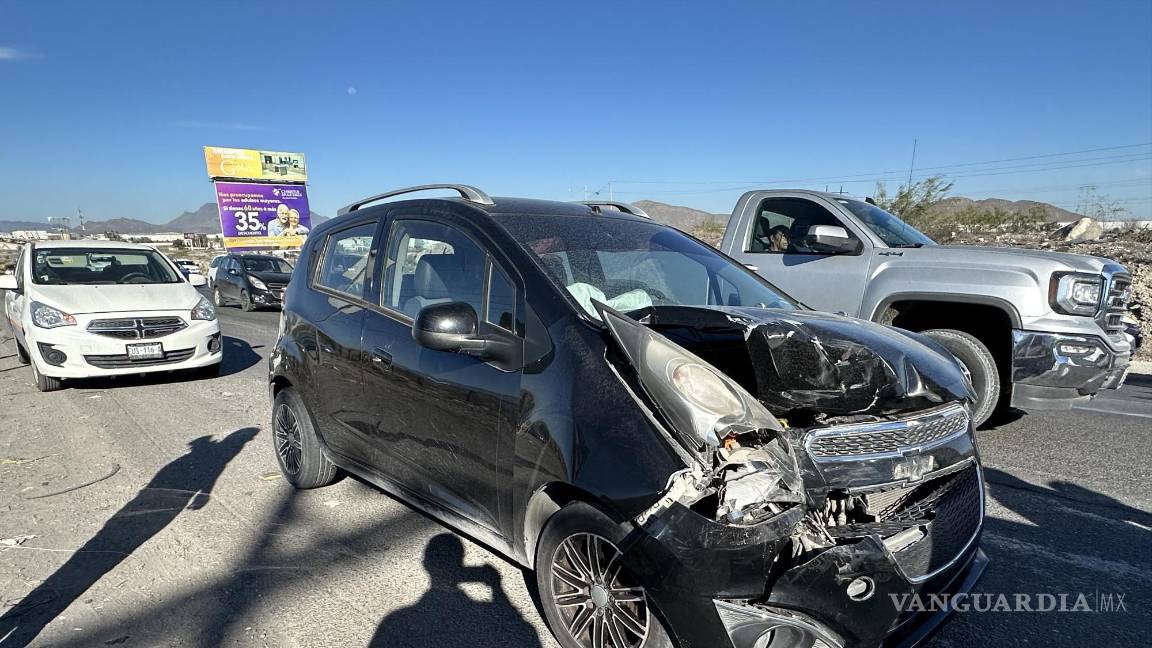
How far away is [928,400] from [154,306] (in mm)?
7884

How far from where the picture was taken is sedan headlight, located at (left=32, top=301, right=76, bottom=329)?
6.65 meters

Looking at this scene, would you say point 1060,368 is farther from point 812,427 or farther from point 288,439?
point 288,439

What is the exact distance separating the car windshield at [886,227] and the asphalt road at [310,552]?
1789 millimetres

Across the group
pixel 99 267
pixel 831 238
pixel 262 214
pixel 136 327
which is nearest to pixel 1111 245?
pixel 831 238

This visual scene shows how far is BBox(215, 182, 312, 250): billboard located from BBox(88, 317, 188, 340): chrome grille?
3096cm

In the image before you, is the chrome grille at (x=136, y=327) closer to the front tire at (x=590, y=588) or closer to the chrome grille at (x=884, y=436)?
the front tire at (x=590, y=588)

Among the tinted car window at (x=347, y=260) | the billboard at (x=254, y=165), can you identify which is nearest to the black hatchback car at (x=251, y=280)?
the tinted car window at (x=347, y=260)

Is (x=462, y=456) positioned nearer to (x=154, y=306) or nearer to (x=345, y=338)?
(x=345, y=338)

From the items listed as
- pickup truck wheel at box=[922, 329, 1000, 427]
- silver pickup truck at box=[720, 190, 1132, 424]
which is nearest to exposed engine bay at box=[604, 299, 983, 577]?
silver pickup truck at box=[720, 190, 1132, 424]

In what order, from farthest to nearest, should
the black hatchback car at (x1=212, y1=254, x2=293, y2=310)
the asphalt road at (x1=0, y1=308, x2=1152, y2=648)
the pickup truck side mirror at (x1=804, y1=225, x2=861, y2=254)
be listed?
the black hatchback car at (x1=212, y1=254, x2=293, y2=310), the pickup truck side mirror at (x1=804, y1=225, x2=861, y2=254), the asphalt road at (x1=0, y1=308, x2=1152, y2=648)

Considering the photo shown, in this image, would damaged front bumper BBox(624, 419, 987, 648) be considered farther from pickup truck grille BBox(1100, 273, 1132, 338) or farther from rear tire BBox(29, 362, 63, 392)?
rear tire BBox(29, 362, 63, 392)

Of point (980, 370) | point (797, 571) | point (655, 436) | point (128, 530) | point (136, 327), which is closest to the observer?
point (797, 571)

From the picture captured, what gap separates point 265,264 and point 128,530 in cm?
1530

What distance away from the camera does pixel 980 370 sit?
4.98 meters
